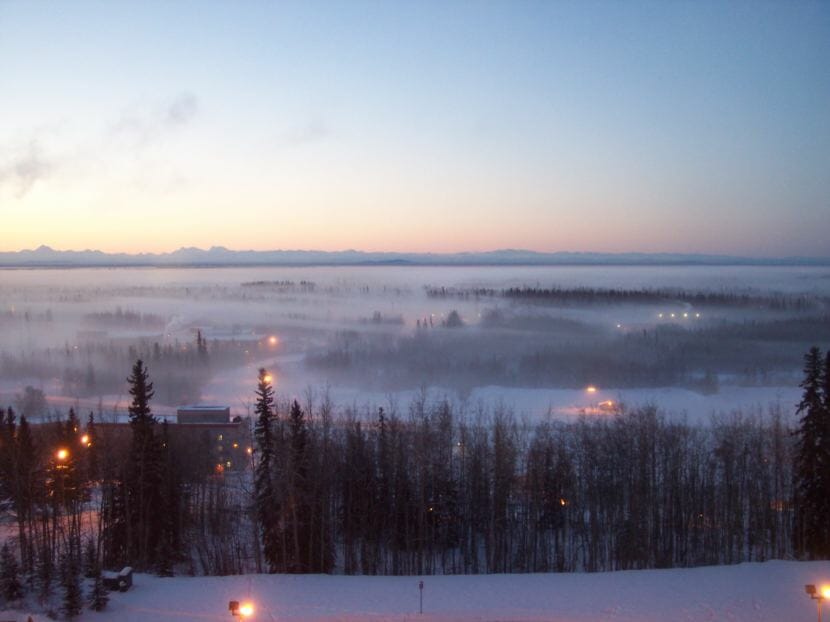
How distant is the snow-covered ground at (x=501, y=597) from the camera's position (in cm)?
1309

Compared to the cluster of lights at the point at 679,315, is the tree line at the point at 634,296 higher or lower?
higher

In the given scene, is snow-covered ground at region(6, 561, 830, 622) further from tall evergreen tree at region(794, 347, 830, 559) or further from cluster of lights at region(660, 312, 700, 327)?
cluster of lights at region(660, 312, 700, 327)

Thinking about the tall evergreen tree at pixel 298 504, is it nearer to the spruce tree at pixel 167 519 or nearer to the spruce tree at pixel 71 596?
the spruce tree at pixel 167 519

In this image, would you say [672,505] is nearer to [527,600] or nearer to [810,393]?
[810,393]

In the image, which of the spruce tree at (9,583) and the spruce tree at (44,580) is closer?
the spruce tree at (9,583)

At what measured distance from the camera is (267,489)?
17.6 m

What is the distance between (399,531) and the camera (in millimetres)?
20734

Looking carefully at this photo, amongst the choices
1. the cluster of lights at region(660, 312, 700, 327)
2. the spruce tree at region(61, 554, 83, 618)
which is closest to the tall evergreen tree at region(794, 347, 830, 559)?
the spruce tree at region(61, 554, 83, 618)

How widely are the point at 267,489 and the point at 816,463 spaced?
15956 millimetres

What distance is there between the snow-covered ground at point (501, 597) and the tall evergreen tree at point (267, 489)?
2.53 m

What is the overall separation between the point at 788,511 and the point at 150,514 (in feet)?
71.1

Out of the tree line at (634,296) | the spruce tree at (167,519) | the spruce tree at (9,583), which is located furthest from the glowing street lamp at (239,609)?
the tree line at (634,296)

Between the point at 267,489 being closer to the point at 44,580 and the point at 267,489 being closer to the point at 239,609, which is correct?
the point at 239,609

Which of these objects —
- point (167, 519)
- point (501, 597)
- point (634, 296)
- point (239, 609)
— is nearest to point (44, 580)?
point (239, 609)
